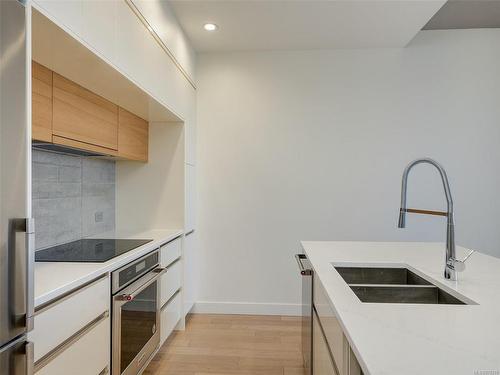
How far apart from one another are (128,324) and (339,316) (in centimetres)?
131

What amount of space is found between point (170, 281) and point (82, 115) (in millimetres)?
1385

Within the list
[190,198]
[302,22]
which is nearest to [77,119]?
[190,198]

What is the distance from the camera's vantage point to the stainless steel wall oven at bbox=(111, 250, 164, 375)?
5.62 ft

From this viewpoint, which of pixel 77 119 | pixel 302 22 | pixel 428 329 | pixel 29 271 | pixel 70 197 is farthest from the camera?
pixel 302 22

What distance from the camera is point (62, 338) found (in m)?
1.27

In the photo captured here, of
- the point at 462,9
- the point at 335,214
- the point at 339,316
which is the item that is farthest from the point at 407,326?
the point at 462,9

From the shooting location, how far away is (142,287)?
199 cm

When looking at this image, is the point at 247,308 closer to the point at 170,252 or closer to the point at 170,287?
the point at 170,287

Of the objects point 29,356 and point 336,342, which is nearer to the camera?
point 29,356

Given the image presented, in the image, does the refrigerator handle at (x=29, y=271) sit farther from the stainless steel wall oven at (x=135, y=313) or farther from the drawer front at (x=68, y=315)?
the stainless steel wall oven at (x=135, y=313)

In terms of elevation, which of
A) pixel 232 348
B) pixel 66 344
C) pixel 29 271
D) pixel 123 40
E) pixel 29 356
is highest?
pixel 123 40

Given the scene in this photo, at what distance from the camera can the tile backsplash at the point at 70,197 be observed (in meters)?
1.97

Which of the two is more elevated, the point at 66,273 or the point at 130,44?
the point at 130,44

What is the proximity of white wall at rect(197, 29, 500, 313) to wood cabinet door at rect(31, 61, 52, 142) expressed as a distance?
1937 millimetres
